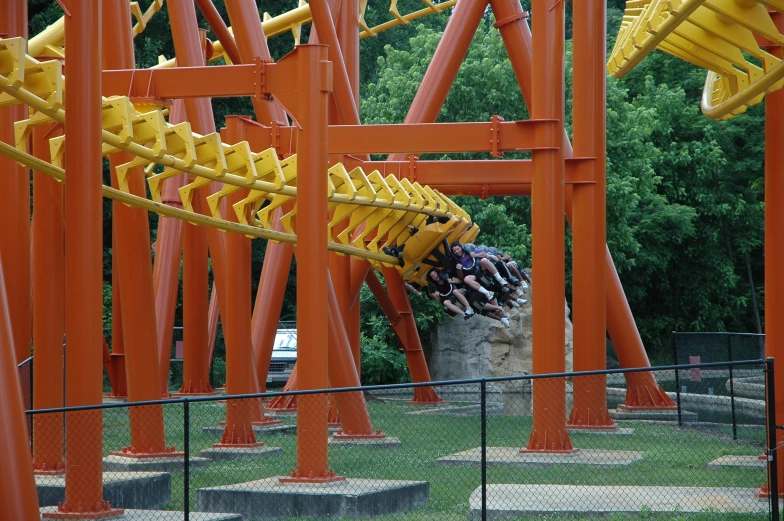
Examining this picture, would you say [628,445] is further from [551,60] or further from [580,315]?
[551,60]

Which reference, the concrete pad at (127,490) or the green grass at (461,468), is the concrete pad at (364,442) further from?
the concrete pad at (127,490)

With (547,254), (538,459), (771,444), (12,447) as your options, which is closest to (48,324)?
(12,447)

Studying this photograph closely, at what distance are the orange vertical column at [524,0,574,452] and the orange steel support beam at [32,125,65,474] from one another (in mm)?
4933

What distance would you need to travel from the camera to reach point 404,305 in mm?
19875

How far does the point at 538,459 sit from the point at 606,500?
269cm

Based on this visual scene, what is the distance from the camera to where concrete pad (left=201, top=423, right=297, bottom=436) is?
614 inches

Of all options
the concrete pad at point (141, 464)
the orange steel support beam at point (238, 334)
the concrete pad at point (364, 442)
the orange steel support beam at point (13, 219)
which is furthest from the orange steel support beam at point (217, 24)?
the concrete pad at point (141, 464)

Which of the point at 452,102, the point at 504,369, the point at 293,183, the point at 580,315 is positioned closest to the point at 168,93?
the point at 293,183

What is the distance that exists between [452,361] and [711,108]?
12.7 meters

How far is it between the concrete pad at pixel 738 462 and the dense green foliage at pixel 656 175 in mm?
14607

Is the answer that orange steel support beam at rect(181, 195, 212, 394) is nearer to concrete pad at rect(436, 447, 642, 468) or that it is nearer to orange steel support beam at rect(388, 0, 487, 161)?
orange steel support beam at rect(388, 0, 487, 161)

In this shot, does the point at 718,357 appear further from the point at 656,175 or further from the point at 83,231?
the point at 83,231

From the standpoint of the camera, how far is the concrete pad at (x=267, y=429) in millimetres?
15586

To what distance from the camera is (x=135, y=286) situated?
11086mm
